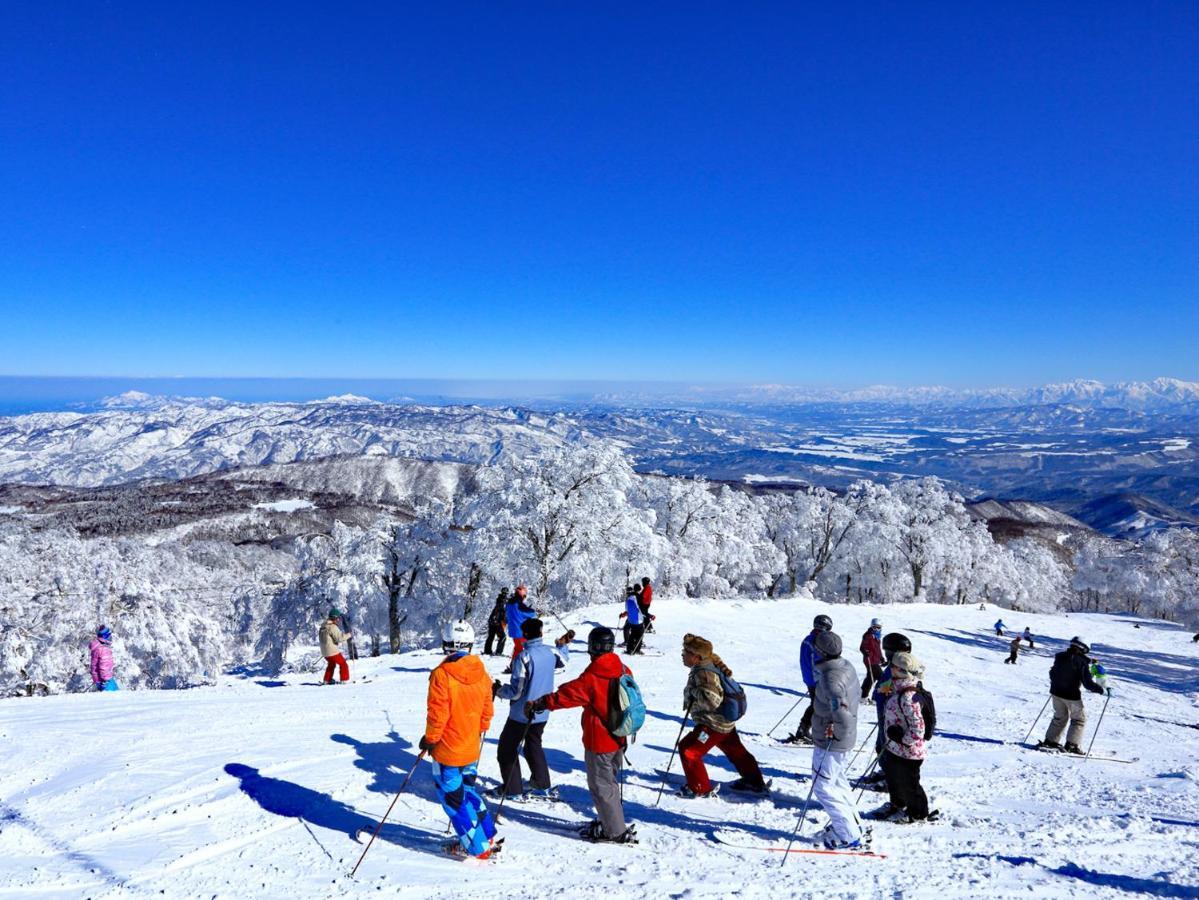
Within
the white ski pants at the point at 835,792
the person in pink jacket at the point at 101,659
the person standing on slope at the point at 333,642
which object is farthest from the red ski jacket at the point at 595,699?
the person in pink jacket at the point at 101,659

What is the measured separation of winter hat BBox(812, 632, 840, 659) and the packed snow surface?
2.17m

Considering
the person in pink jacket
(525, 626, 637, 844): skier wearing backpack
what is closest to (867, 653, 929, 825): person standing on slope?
(525, 626, 637, 844): skier wearing backpack

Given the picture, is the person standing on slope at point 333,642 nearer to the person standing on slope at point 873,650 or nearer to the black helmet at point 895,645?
the person standing on slope at point 873,650

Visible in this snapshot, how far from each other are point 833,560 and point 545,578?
117 feet

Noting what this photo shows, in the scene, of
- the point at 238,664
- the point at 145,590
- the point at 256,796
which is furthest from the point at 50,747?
the point at 238,664

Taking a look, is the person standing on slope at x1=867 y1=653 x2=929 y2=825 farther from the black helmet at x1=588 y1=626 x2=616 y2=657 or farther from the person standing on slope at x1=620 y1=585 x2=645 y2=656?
the person standing on slope at x1=620 y1=585 x2=645 y2=656

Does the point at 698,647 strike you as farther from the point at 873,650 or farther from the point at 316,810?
the point at 873,650

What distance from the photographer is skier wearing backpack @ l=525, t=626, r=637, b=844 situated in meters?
6.33

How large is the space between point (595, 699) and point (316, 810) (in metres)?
3.96

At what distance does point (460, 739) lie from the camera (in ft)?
20.1

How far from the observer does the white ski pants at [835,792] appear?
662 centimetres

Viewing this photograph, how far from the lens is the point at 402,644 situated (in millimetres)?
43031

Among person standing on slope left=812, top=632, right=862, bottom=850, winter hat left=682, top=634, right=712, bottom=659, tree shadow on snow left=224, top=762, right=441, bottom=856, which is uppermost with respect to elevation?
winter hat left=682, top=634, right=712, bottom=659

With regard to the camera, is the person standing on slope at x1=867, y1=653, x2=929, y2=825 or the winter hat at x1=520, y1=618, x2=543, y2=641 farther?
the person standing on slope at x1=867, y1=653, x2=929, y2=825
